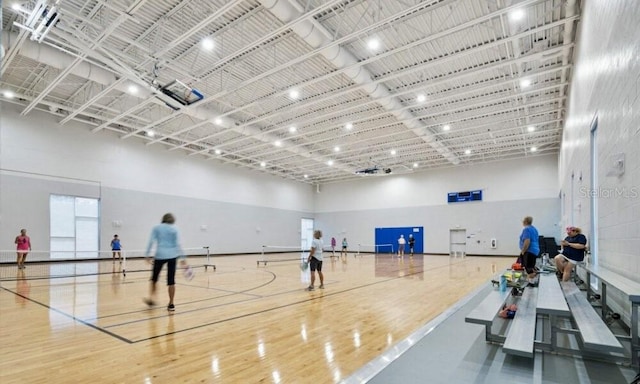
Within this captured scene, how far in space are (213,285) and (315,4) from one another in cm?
777

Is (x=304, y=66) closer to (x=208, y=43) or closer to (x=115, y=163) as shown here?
(x=208, y=43)

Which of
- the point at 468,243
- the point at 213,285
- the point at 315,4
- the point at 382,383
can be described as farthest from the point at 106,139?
the point at 468,243

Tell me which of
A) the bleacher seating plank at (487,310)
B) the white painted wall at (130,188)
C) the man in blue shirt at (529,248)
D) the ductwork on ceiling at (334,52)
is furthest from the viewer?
the white painted wall at (130,188)

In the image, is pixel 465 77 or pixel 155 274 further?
pixel 465 77

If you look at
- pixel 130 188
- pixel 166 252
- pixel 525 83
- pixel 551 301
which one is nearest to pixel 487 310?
pixel 551 301

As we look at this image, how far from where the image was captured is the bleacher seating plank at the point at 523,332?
354 centimetres

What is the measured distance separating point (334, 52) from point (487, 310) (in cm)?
823

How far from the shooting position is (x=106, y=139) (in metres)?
18.8

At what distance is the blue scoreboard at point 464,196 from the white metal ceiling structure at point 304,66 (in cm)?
567

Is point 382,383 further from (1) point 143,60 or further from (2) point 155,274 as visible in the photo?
(1) point 143,60

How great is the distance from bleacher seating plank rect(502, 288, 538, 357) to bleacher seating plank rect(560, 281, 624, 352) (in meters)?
0.46

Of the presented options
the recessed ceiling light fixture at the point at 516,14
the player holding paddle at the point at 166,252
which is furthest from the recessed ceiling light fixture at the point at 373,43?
Result: the player holding paddle at the point at 166,252

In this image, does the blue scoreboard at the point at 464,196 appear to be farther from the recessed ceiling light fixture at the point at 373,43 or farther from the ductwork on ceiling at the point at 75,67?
the recessed ceiling light fixture at the point at 373,43

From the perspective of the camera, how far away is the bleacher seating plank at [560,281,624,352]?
120 inches
